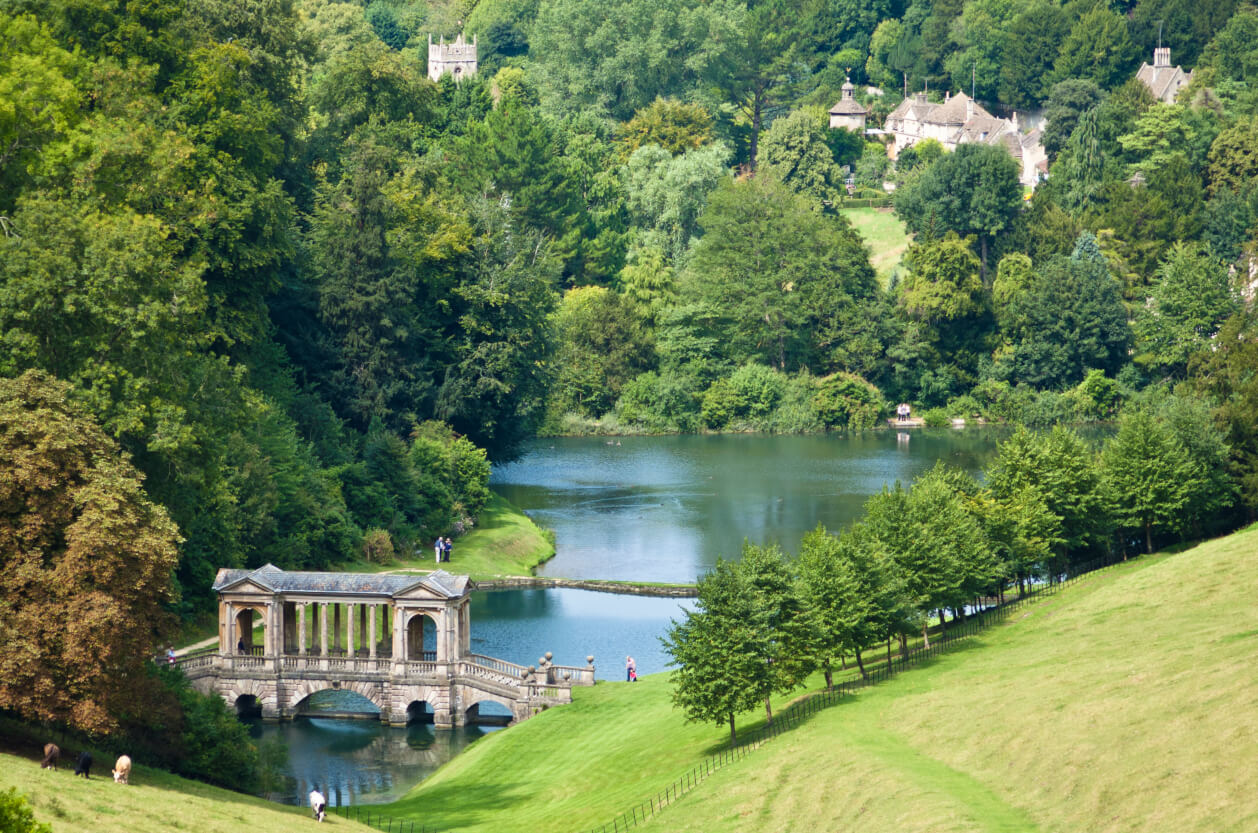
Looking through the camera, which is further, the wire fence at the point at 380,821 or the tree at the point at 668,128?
the tree at the point at 668,128

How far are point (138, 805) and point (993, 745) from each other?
82.2ft

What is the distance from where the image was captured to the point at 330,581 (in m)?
75.3

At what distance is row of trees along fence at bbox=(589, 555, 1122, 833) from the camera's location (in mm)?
55719

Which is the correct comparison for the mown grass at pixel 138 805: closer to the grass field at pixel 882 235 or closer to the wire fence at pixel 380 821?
the wire fence at pixel 380 821

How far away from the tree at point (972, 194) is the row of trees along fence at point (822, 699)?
78.4 m

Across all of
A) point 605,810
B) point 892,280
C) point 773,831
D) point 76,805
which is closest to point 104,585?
point 76,805

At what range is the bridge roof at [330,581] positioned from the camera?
7425cm

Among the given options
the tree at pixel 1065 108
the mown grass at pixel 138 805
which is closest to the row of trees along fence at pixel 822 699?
the mown grass at pixel 138 805

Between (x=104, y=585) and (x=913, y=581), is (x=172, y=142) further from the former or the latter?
(x=913, y=581)

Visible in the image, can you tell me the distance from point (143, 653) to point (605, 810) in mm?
15121

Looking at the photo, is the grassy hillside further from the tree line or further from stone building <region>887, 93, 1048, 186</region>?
stone building <region>887, 93, 1048, 186</region>

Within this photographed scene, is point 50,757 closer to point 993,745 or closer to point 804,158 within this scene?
point 993,745

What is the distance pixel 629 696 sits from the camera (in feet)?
234

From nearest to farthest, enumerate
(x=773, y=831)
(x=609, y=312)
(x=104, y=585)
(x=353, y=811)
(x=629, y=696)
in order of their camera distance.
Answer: (x=773, y=831)
(x=104, y=585)
(x=353, y=811)
(x=629, y=696)
(x=609, y=312)
